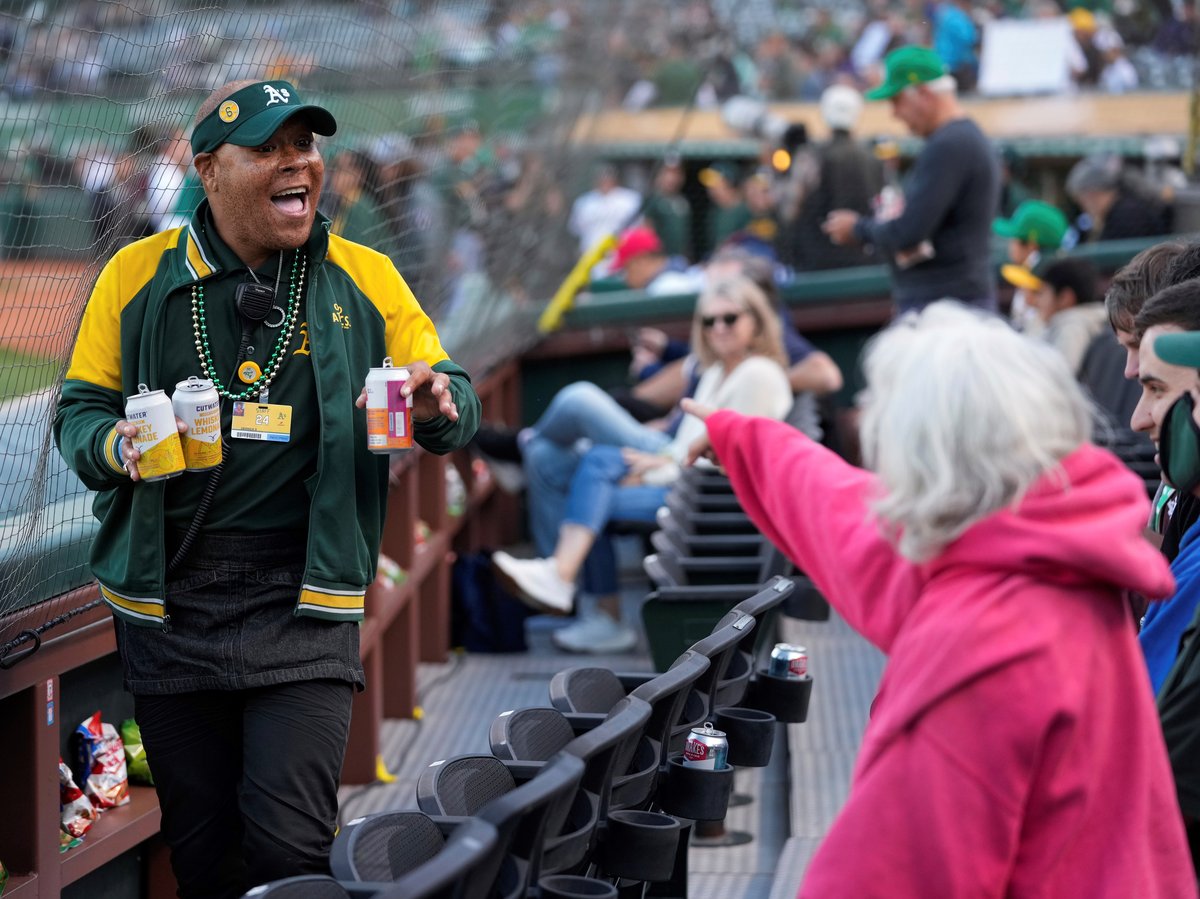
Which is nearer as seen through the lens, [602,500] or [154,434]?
[154,434]

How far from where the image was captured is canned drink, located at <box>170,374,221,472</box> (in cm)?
239

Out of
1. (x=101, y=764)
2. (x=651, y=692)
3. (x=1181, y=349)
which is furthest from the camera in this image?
(x=101, y=764)

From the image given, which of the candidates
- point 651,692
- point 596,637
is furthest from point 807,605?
point 596,637

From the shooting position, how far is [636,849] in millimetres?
2207

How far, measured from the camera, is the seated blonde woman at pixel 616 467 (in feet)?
18.5

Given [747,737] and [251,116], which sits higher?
[251,116]

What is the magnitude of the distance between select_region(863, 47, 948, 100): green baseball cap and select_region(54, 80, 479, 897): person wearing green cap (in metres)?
3.59

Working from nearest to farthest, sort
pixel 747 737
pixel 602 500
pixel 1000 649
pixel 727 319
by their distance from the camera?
pixel 1000 649 < pixel 747 737 < pixel 727 319 < pixel 602 500

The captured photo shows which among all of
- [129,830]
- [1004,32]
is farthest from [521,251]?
[1004,32]

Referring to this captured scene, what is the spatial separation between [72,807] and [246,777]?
64 centimetres

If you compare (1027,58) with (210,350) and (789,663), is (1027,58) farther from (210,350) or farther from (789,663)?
(210,350)

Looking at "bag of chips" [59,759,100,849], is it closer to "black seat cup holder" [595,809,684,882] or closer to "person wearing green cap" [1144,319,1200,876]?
"black seat cup holder" [595,809,684,882]

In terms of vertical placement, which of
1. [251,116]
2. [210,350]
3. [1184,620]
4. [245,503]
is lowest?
[1184,620]

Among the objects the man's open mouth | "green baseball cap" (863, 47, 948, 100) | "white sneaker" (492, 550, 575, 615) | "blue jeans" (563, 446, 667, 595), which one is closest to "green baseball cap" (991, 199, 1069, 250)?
"green baseball cap" (863, 47, 948, 100)
